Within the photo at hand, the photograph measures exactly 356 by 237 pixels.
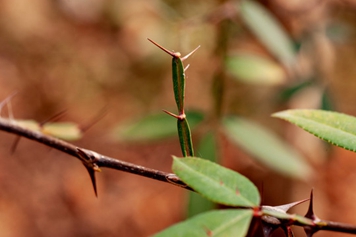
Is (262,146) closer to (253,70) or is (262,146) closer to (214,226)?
(253,70)

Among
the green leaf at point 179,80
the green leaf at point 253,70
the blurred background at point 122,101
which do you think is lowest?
the blurred background at point 122,101

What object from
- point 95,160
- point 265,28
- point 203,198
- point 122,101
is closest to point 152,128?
point 203,198

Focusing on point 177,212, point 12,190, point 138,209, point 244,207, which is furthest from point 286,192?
point 244,207

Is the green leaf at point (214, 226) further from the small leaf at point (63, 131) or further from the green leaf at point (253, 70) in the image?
the green leaf at point (253, 70)

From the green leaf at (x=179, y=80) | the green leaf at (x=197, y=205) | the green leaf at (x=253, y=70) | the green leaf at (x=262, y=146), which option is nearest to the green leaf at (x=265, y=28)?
the green leaf at (x=253, y=70)

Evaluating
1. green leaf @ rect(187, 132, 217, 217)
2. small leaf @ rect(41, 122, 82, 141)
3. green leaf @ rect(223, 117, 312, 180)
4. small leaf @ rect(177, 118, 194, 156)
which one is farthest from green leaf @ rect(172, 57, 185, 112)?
green leaf @ rect(223, 117, 312, 180)

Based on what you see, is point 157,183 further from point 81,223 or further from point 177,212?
point 81,223
